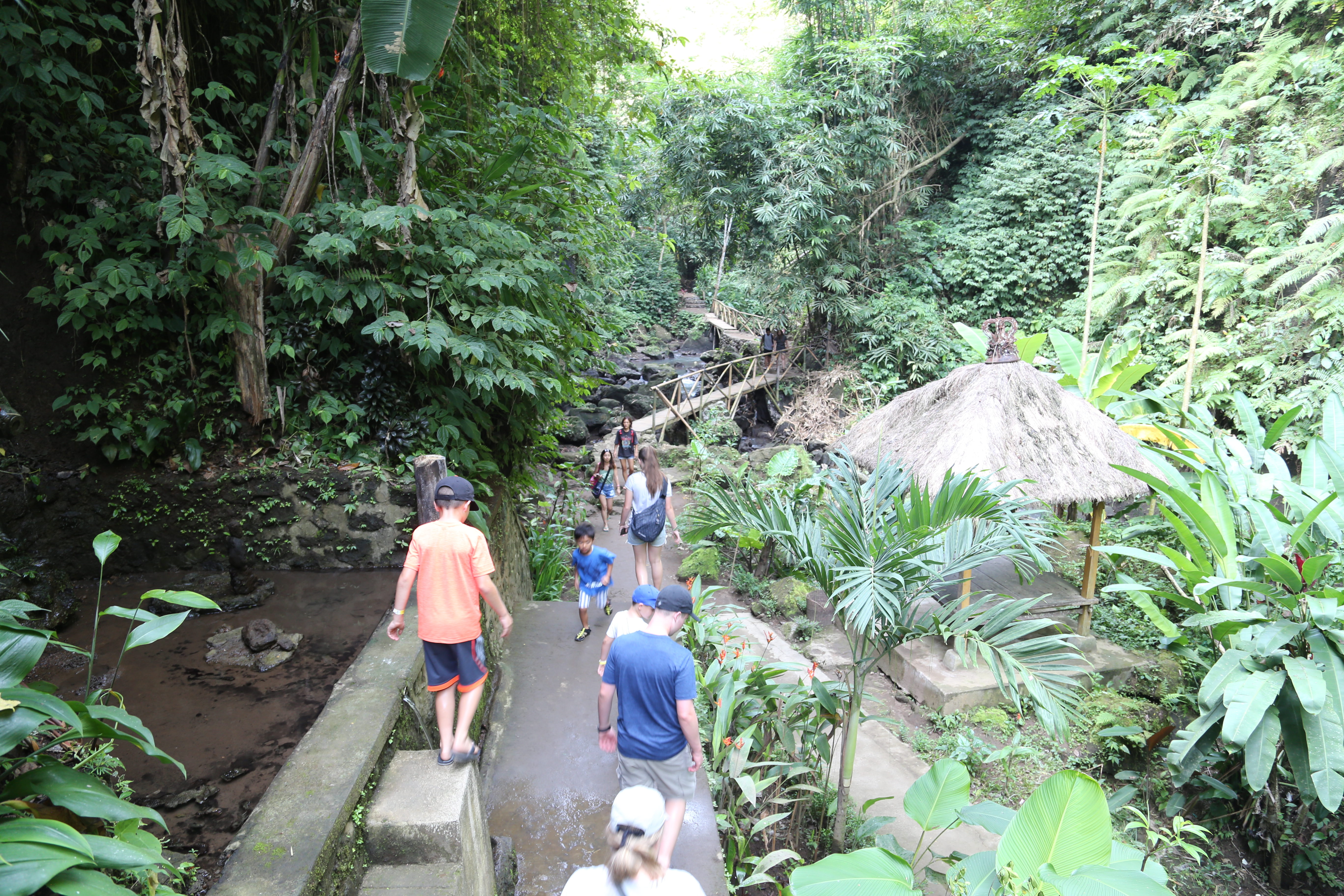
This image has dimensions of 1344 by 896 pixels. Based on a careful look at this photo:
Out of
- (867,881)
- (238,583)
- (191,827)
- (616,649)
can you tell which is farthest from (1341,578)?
(238,583)

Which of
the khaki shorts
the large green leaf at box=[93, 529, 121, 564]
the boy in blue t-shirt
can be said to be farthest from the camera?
the boy in blue t-shirt

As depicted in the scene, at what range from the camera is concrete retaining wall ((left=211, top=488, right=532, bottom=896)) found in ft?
6.71

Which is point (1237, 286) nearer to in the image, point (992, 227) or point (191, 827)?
point (992, 227)

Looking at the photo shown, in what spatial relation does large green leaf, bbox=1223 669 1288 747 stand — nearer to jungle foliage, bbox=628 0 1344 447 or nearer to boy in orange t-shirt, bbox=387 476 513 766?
boy in orange t-shirt, bbox=387 476 513 766

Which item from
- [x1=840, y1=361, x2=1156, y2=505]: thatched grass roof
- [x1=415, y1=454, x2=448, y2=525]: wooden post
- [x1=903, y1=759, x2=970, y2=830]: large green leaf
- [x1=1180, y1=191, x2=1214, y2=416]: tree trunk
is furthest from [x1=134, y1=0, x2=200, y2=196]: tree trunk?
[x1=1180, y1=191, x2=1214, y2=416]: tree trunk

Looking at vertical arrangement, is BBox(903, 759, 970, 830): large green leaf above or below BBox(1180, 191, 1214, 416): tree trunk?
below

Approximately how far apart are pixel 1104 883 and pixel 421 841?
2.25 metres

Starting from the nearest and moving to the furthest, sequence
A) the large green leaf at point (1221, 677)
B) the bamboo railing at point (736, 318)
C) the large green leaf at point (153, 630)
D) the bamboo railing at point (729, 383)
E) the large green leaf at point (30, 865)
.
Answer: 1. the large green leaf at point (30, 865)
2. the large green leaf at point (153, 630)
3. the large green leaf at point (1221, 677)
4. the bamboo railing at point (729, 383)
5. the bamboo railing at point (736, 318)

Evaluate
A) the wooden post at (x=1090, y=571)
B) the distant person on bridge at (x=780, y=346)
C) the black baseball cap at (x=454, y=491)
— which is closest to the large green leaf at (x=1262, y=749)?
the wooden post at (x=1090, y=571)

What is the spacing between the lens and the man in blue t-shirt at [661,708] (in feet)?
8.71

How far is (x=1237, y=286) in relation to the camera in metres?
10.1

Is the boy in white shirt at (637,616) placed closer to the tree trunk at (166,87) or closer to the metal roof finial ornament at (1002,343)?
the tree trunk at (166,87)

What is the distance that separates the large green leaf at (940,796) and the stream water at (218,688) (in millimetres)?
2772

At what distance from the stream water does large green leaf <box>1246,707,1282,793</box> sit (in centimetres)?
531
